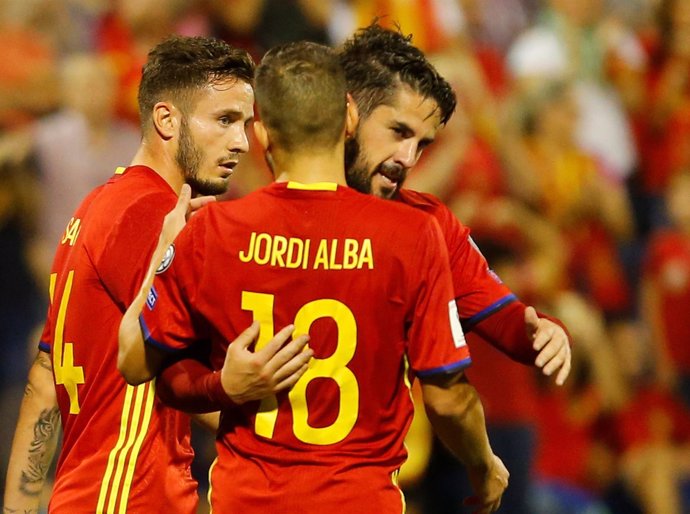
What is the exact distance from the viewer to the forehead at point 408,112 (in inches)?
127

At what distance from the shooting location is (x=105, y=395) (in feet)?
10.4

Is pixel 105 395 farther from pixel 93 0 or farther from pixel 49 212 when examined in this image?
pixel 93 0

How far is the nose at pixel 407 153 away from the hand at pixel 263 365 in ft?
2.52

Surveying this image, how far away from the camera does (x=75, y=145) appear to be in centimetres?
616

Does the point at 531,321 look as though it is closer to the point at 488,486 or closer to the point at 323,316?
the point at 488,486

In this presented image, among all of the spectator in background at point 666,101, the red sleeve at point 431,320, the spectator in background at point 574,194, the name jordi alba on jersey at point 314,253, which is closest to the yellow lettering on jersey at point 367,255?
the name jordi alba on jersey at point 314,253

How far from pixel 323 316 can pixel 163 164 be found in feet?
3.42

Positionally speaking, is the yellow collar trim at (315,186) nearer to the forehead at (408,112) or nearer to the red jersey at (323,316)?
the red jersey at (323,316)

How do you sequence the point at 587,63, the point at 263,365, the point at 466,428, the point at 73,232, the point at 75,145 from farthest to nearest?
the point at 587,63
the point at 75,145
the point at 73,232
the point at 466,428
the point at 263,365

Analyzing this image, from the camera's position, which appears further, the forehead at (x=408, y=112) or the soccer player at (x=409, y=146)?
the forehead at (x=408, y=112)

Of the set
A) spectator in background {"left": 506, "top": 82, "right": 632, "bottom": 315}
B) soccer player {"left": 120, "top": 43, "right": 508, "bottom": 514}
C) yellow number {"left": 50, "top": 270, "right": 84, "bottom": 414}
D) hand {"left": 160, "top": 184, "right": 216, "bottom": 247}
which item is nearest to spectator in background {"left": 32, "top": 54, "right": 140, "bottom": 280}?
spectator in background {"left": 506, "top": 82, "right": 632, "bottom": 315}

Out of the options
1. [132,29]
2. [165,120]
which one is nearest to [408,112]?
[165,120]

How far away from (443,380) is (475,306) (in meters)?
0.42

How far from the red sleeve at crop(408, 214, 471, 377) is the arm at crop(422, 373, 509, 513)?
45 mm
